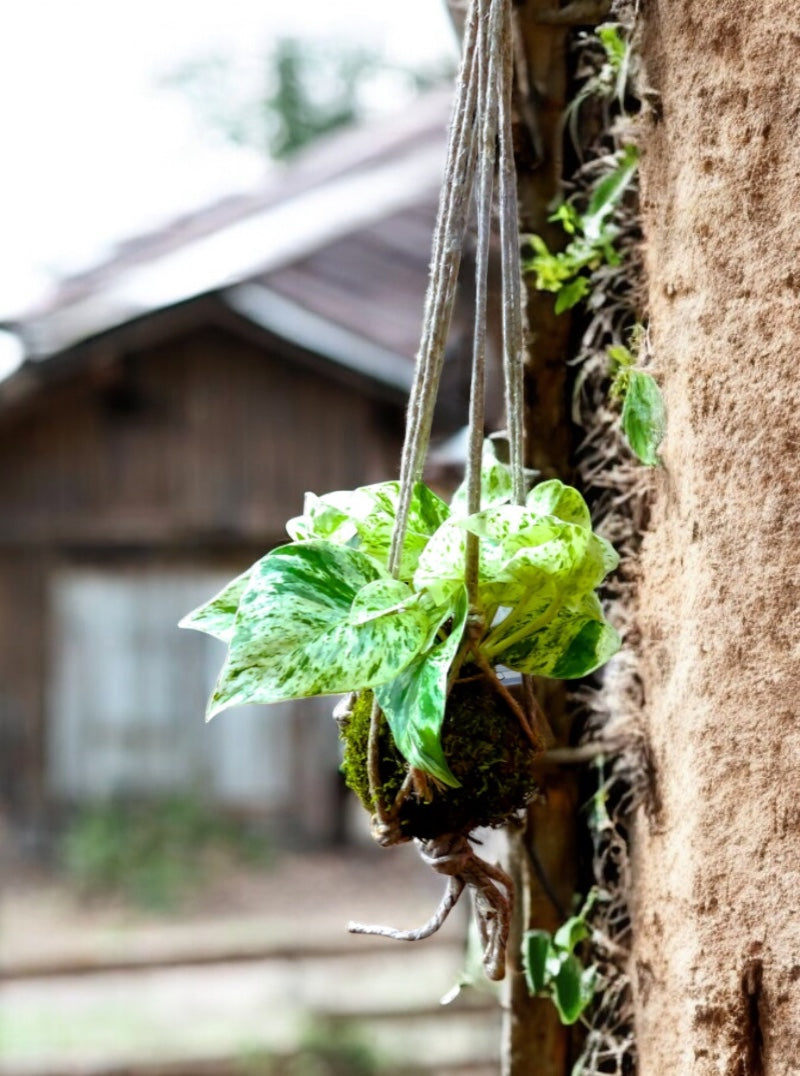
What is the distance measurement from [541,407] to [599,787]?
16.9 inches

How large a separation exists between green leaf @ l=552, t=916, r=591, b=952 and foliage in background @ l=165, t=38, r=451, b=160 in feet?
63.1

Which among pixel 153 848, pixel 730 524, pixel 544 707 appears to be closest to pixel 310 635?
pixel 730 524

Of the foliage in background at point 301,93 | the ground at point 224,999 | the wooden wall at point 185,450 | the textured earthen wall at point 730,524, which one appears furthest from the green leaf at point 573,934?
the foliage in background at point 301,93

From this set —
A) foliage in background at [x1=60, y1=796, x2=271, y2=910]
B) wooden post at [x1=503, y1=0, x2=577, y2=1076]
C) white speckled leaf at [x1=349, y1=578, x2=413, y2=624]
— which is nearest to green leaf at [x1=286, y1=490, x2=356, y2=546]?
white speckled leaf at [x1=349, y1=578, x2=413, y2=624]

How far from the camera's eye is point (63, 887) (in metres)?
7.87

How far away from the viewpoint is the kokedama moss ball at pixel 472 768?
938 millimetres

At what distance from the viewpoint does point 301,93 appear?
20328mm

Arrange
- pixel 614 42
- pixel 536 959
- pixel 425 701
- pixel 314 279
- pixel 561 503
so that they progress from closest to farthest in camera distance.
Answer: pixel 425 701
pixel 561 503
pixel 614 42
pixel 536 959
pixel 314 279

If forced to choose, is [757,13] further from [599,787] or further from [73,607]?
[73,607]

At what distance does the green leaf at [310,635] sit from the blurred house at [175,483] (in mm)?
5292

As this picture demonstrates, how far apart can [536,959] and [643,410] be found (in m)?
0.63

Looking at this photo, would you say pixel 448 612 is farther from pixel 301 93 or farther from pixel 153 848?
pixel 301 93

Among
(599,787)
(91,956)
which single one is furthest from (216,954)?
(599,787)

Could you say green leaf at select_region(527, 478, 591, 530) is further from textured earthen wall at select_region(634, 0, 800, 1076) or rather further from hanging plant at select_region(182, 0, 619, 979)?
textured earthen wall at select_region(634, 0, 800, 1076)
